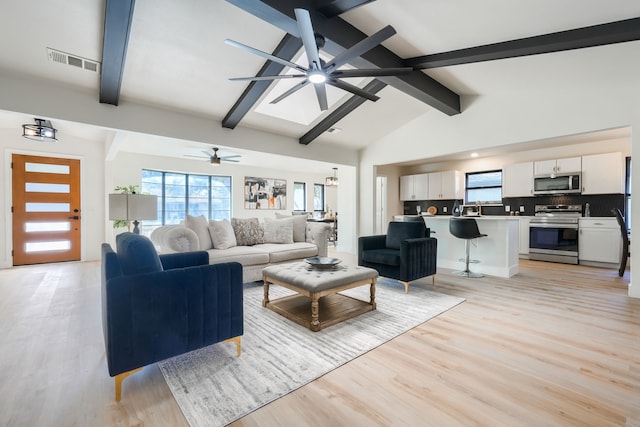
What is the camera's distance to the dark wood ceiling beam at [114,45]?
225 centimetres

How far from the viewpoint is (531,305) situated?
3.15 meters

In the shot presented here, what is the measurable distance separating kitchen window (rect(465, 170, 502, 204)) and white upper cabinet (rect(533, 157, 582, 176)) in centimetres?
83

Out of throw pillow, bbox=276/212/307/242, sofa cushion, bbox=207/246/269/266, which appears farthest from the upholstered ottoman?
throw pillow, bbox=276/212/307/242

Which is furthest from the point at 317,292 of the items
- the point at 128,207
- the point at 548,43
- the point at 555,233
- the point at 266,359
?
the point at 555,233

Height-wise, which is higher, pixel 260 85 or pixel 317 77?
pixel 260 85

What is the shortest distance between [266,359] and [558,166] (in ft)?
21.9

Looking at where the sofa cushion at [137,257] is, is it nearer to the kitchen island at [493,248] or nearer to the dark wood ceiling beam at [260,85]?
the dark wood ceiling beam at [260,85]

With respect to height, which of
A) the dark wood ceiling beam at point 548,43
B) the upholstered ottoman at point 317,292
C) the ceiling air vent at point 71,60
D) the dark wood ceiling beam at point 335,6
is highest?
the dark wood ceiling beam at point 335,6

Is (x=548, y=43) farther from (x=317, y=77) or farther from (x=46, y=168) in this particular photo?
(x=46, y=168)

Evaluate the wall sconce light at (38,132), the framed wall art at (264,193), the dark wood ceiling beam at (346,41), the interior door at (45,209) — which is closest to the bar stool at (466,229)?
the dark wood ceiling beam at (346,41)

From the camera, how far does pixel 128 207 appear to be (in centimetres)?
309

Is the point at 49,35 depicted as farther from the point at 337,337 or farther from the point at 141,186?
the point at 141,186

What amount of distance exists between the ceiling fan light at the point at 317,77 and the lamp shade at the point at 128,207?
2277 millimetres

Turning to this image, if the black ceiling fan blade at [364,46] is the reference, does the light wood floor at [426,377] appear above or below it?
below
